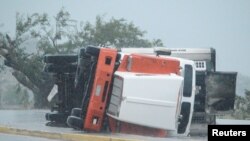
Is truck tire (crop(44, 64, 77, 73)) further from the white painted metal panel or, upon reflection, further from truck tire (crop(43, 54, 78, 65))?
the white painted metal panel

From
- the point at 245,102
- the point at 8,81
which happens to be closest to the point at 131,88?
the point at 245,102

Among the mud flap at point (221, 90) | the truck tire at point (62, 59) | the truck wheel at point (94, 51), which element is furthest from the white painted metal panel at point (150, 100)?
the mud flap at point (221, 90)

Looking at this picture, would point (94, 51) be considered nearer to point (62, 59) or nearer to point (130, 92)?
point (130, 92)

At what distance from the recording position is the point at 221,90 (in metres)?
12.2

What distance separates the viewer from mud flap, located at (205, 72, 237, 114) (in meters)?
12.0

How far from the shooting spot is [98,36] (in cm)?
3797

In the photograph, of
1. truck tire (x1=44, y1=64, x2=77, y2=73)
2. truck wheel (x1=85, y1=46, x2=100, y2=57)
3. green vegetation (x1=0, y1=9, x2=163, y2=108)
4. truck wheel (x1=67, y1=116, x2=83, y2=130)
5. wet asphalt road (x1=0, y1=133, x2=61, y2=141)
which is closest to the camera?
wet asphalt road (x1=0, y1=133, x2=61, y2=141)

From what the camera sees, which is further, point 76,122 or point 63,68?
point 63,68

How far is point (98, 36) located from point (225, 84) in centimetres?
2634

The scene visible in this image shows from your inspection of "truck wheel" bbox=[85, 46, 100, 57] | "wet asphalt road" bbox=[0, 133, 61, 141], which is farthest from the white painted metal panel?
"wet asphalt road" bbox=[0, 133, 61, 141]

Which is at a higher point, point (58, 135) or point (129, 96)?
point (129, 96)

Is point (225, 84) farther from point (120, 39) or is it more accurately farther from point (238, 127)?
point (120, 39)

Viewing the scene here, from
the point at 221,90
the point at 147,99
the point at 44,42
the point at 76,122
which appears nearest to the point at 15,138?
the point at 76,122

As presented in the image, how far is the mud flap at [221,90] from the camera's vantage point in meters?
12.0
